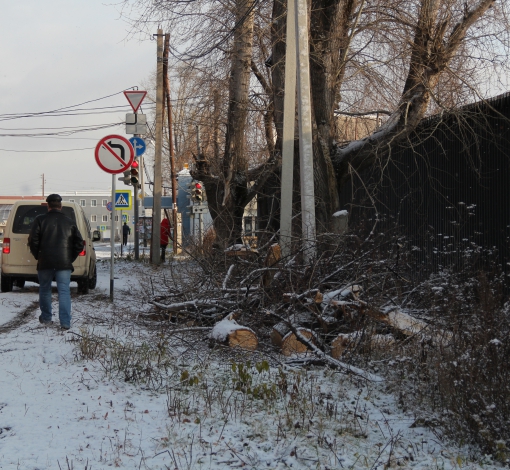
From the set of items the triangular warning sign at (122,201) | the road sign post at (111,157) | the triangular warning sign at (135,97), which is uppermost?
the triangular warning sign at (135,97)

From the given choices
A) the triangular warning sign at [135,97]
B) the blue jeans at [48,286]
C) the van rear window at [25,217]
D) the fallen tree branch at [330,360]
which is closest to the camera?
the fallen tree branch at [330,360]

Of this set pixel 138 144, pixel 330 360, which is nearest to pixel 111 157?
pixel 330 360

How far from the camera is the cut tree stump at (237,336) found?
6988 mm

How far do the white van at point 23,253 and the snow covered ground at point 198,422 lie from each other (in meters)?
6.61

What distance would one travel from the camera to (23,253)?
13.4 metres

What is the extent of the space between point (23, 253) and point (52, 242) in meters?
4.69

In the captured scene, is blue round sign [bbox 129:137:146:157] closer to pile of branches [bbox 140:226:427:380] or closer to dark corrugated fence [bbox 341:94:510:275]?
dark corrugated fence [bbox 341:94:510:275]

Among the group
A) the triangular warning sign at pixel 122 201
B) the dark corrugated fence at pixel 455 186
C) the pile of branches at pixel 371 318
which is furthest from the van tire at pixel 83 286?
the triangular warning sign at pixel 122 201

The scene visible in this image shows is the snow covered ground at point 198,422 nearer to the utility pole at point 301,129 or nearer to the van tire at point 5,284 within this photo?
the utility pole at point 301,129

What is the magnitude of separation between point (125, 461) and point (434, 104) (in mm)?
9403

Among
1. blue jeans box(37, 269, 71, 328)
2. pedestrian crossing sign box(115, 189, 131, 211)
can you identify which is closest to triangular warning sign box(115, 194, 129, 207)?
pedestrian crossing sign box(115, 189, 131, 211)

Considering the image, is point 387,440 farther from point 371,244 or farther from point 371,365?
point 371,244

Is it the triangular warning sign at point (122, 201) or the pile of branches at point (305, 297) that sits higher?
the triangular warning sign at point (122, 201)

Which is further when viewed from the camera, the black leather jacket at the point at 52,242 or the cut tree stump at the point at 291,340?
the black leather jacket at the point at 52,242
